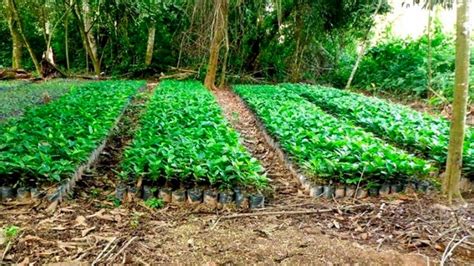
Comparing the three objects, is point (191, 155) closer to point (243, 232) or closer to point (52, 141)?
point (243, 232)

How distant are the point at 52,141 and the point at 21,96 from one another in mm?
5466

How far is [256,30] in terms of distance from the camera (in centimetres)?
1531

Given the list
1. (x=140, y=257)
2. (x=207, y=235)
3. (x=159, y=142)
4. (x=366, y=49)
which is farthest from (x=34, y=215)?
(x=366, y=49)

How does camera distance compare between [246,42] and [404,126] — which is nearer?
[404,126]

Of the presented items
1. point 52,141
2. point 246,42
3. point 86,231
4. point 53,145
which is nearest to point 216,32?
point 246,42

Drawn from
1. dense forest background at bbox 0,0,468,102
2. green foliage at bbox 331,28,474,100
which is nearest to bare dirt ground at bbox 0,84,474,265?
green foliage at bbox 331,28,474,100

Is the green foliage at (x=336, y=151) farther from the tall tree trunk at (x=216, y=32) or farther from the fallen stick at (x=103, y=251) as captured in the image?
the tall tree trunk at (x=216, y=32)

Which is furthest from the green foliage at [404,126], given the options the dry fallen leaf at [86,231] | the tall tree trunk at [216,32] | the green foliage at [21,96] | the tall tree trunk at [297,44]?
the green foliage at [21,96]

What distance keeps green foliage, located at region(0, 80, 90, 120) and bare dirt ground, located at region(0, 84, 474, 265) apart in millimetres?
3944

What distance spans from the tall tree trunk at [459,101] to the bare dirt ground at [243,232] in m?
0.22

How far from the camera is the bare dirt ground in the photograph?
2773 millimetres

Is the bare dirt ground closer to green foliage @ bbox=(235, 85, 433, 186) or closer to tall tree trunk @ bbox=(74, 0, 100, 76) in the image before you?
green foliage @ bbox=(235, 85, 433, 186)

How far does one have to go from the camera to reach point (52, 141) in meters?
4.34

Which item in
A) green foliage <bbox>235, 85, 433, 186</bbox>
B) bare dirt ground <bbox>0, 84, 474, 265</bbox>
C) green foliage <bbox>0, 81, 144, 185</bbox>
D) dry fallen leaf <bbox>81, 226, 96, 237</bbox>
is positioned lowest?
dry fallen leaf <bbox>81, 226, 96, 237</bbox>
